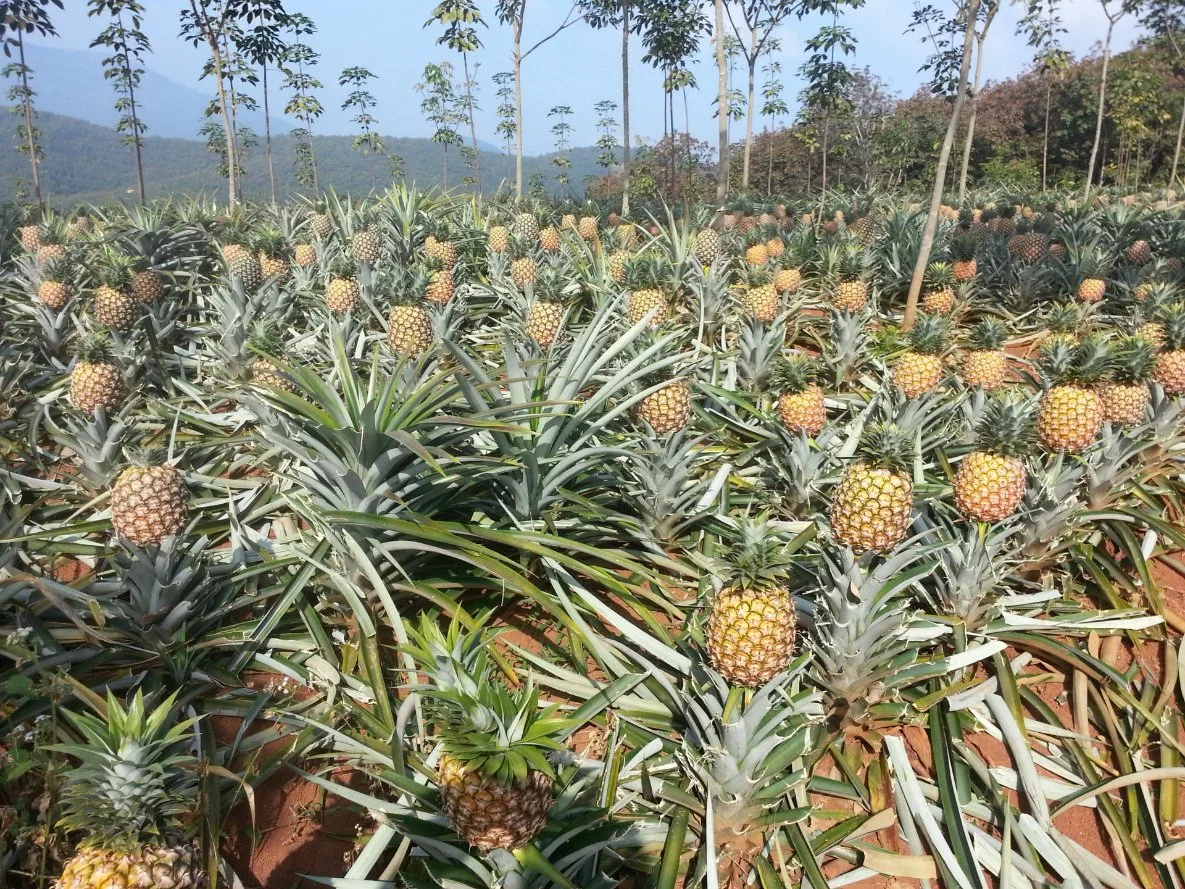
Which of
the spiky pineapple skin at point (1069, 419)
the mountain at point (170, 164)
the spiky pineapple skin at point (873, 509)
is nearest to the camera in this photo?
the spiky pineapple skin at point (873, 509)

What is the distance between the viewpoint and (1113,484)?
3273mm

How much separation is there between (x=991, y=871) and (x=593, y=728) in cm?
124

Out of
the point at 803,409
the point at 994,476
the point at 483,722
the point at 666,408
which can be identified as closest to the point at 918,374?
the point at 803,409

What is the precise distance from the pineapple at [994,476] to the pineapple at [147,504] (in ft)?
8.82

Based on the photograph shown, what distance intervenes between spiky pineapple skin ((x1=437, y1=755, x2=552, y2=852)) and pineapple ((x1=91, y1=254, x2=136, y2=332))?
14.2 ft

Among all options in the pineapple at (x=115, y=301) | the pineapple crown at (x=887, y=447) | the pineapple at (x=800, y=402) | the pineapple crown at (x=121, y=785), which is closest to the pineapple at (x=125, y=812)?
the pineapple crown at (x=121, y=785)

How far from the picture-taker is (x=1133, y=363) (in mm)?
2951

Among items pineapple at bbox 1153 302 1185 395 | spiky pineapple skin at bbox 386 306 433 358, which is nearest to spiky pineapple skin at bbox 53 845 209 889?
spiky pineapple skin at bbox 386 306 433 358

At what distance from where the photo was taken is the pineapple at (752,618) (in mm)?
1610

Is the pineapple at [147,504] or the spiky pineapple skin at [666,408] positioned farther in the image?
the spiky pineapple skin at [666,408]

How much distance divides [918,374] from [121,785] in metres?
3.73

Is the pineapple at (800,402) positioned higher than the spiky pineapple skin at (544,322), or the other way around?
the spiky pineapple skin at (544,322)

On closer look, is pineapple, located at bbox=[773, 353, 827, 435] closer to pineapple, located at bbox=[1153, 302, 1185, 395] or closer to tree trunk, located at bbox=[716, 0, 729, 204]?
pineapple, located at bbox=[1153, 302, 1185, 395]

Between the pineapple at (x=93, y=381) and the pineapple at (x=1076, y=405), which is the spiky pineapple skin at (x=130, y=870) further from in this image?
the pineapple at (x=1076, y=405)
